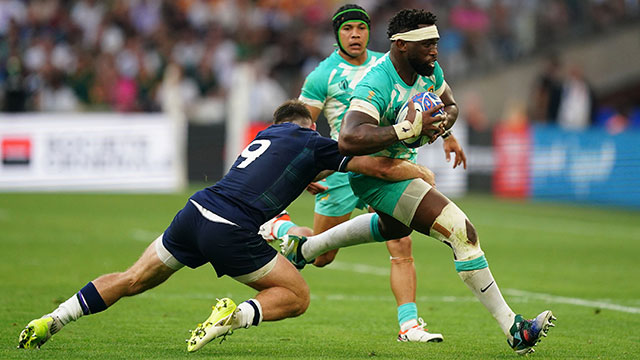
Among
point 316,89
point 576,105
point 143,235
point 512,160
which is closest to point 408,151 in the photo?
point 316,89

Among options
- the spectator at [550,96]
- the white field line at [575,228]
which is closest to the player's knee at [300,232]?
the white field line at [575,228]

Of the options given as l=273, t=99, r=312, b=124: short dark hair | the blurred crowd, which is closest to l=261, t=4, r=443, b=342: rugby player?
l=273, t=99, r=312, b=124: short dark hair

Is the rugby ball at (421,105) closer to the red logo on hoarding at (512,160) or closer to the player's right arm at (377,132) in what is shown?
the player's right arm at (377,132)

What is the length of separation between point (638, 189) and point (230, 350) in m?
16.8

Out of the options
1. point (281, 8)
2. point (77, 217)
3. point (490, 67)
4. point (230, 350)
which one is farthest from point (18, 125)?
point (230, 350)

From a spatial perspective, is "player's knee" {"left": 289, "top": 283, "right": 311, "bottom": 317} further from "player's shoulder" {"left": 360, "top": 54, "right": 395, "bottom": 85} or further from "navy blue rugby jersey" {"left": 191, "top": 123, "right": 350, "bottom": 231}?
"player's shoulder" {"left": 360, "top": 54, "right": 395, "bottom": 85}

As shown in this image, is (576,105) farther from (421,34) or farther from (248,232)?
(248,232)

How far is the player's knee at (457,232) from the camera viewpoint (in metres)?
6.93

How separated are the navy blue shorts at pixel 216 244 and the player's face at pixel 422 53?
63.4 inches

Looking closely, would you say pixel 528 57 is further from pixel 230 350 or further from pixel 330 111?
pixel 230 350

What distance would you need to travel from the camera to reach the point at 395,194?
23.1 ft

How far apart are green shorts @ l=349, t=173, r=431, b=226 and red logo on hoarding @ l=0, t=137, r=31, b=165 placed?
684 inches

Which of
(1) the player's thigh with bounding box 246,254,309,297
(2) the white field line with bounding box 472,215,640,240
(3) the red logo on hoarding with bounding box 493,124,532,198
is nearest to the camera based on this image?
(1) the player's thigh with bounding box 246,254,309,297

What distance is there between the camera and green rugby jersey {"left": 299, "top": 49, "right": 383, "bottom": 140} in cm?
898
